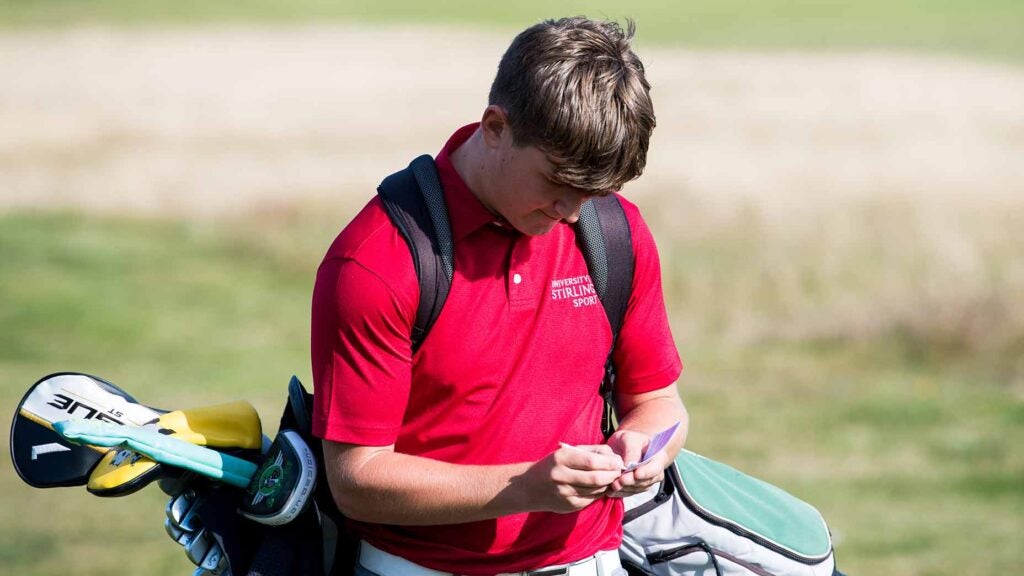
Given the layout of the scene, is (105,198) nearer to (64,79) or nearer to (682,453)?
(64,79)

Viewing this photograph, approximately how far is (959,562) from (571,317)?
15.5 ft

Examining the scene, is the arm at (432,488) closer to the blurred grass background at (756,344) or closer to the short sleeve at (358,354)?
the short sleeve at (358,354)

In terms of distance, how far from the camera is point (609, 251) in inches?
114

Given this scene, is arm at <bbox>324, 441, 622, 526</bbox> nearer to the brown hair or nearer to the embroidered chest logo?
the embroidered chest logo

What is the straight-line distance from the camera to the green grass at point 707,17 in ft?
101

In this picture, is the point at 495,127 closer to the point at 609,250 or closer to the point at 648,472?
the point at 609,250

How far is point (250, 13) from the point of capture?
38406mm

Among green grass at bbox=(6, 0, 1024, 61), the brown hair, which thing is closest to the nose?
the brown hair

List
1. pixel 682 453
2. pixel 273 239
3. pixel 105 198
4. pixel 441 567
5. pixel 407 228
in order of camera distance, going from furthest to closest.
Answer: pixel 105 198, pixel 273 239, pixel 682 453, pixel 441 567, pixel 407 228

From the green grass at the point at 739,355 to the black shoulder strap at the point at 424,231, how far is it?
4.42 meters

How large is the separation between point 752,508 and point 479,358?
845 millimetres

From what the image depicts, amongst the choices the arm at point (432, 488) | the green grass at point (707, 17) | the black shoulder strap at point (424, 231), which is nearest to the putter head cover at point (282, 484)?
the arm at point (432, 488)

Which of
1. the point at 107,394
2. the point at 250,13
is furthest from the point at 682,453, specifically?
the point at 250,13

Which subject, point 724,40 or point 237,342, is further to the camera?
point 724,40
